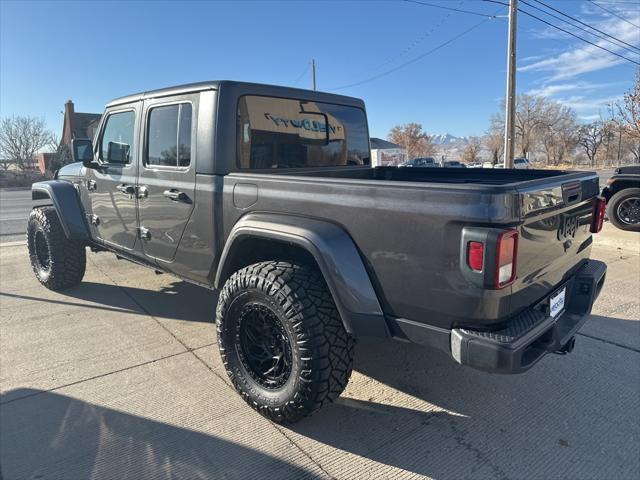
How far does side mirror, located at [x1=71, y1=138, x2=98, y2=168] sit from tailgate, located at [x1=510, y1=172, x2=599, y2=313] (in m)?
3.83

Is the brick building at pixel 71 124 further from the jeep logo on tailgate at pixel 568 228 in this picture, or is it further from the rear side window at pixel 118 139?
the jeep logo on tailgate at pixel 568 228

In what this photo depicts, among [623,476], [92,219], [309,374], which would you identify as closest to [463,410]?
[623,476]

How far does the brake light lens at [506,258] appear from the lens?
1.88 metres

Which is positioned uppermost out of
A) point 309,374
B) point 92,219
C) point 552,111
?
point 552,111

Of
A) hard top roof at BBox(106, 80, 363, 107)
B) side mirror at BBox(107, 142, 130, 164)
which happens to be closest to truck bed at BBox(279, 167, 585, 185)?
hard top roof at BBox(106, 80, 363, 107)

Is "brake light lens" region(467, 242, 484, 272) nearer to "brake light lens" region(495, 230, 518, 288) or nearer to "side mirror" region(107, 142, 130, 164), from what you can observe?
"brake light lens" region(495, 230, 518, 288)

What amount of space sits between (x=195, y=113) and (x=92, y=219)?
6.96ft

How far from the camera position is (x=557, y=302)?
8.36ft

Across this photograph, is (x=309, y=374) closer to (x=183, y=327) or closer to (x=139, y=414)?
(x=139, y=414)

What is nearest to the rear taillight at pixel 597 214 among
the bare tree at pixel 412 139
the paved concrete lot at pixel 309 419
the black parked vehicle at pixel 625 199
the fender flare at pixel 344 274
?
the paved concrete lot at pixel 309 419

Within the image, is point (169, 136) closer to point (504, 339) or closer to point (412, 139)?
point (504, 339)

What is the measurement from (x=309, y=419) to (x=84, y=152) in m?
3.28

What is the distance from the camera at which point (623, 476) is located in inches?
85.7

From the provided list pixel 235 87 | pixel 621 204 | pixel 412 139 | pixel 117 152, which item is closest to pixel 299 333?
pixel 235 87
